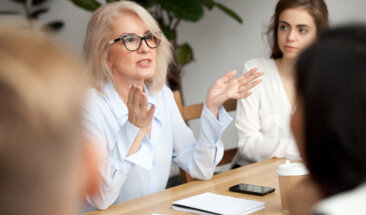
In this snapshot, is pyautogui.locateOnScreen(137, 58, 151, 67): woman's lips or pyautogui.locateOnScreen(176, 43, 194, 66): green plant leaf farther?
pyautogui.locateOnScreen(176, 43, 194, 66): green plant leaf

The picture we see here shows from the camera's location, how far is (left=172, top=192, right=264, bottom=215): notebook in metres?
1.33

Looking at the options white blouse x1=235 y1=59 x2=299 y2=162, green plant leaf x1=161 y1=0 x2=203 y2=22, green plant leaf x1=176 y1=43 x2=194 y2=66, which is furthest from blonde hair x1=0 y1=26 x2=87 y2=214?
green plant leaf x1=176 y1=43 x2=194 y2=66

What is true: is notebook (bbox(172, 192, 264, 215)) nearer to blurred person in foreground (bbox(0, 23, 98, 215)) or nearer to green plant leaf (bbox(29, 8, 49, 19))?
blurred person in foreground (bbox(0, 23, 98, 215))

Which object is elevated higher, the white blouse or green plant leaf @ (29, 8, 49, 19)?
green plant leaf @ (29, 8, 49, 19)

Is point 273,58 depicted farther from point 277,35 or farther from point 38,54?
point 38,54

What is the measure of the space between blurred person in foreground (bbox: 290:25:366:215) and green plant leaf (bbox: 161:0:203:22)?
3262 millimetres

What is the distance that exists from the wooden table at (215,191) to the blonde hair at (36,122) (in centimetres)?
99

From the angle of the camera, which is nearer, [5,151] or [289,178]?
[5,151]

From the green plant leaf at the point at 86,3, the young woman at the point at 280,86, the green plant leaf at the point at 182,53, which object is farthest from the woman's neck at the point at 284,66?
the green plant leaf at the point at 182,53

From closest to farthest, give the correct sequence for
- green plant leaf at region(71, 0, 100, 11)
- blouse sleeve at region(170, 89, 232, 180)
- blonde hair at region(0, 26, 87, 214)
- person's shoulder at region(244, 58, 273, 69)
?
blonde hair at region(0, 26, 87, 214), blouse sleeve at region(170, 89, 232, 180), person's shoulder at region(244, 58, 273, 69), green plant leaf at region(71, 0, 100, 11)

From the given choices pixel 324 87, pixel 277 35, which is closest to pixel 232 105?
pixel 277 35

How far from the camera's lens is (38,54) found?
1.44 ft

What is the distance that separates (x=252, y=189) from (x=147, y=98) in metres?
0.53

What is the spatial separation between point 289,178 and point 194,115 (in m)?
1.01
